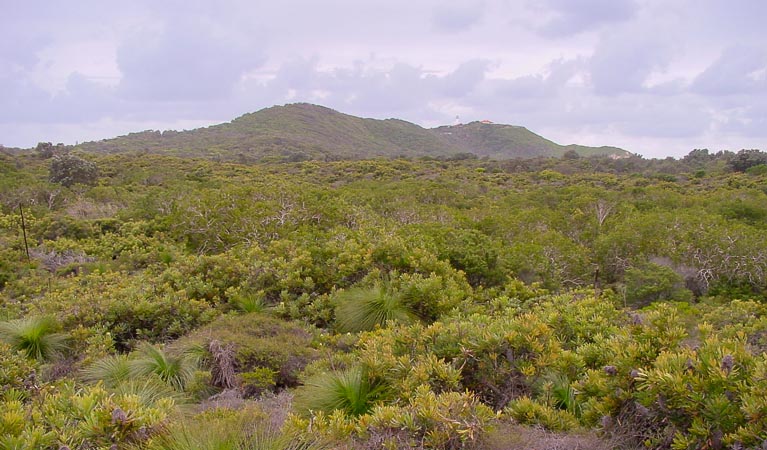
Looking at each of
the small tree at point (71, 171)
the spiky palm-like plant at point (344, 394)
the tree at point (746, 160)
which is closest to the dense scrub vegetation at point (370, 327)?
the spiky palm-like plant at point (344, 394)

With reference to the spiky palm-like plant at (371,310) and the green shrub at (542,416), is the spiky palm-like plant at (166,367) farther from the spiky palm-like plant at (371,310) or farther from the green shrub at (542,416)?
the green shrub at (542,416)

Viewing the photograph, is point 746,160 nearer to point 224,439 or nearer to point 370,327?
point 370,327

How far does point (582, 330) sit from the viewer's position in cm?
520

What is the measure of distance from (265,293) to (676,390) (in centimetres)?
700

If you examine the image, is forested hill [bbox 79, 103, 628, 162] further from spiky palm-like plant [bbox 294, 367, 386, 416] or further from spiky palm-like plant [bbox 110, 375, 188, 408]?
spiky palm-like plant [bbox 294, 367, 386, 416]

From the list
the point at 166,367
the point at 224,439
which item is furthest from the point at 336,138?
the point at 224,439

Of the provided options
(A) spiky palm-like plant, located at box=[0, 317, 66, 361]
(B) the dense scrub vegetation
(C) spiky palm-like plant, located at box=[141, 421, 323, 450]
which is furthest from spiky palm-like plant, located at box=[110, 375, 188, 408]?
(A) spiky palm-like plant, located at box=[0, 317, 66, 361]

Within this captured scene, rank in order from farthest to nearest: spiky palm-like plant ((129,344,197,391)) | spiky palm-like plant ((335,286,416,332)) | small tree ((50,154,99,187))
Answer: small tree ((50,154,99,187)), spiky palm-like plant ((335,286,416,332)), spiky palm-like plant ((129,344,197,391))

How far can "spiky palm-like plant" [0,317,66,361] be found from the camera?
21.7 feet

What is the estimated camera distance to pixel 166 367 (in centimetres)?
582

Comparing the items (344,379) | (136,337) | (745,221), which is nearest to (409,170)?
(745,221)

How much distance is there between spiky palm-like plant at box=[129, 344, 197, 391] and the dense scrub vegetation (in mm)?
30

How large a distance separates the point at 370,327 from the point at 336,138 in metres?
105

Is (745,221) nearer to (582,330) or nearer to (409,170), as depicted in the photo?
(582,330)
